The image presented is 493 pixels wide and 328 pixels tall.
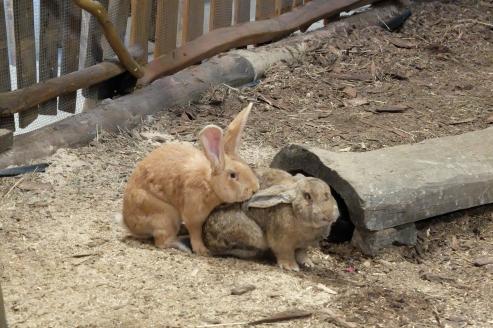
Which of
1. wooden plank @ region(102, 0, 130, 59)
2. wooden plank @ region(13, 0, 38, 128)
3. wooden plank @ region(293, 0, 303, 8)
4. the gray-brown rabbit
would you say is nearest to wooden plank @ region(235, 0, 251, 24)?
→ wooden plank @ region(293, 0, 303, 8)

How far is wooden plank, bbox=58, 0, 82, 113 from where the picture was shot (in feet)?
21.6

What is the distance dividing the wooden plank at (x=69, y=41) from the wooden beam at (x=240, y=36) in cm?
72

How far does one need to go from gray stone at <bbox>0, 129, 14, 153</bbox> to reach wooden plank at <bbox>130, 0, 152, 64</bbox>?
1.72 meters

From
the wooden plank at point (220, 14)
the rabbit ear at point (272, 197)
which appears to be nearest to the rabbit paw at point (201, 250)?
the rabbit ear at point (272, 197)

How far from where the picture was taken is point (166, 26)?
747cm

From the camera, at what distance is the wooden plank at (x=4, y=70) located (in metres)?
6.15

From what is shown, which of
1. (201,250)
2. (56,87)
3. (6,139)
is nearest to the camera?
(201,250)

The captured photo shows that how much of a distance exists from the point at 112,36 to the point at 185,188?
234cm

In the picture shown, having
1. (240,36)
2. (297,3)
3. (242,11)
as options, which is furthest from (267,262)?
(297,3)

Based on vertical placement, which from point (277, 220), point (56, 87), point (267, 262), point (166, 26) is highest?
point (166, 26)

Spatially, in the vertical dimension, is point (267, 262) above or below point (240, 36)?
below

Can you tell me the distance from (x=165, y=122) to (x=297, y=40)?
2388 mm

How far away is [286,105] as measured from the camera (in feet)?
25.0

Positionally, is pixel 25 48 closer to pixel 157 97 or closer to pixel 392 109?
pixel 157 97
